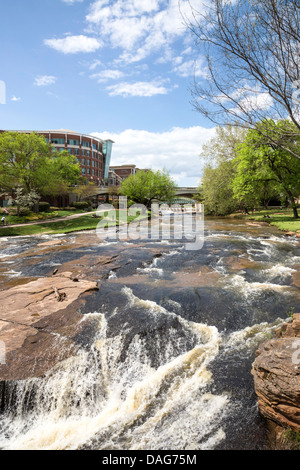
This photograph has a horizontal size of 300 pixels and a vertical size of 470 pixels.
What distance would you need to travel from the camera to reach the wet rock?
3.48 metres

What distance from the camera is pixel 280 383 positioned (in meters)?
3.63

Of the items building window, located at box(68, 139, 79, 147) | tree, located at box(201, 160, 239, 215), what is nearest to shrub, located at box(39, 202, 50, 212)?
tree, located at box(201, 160, 239, 215)

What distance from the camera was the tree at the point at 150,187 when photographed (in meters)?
49.4

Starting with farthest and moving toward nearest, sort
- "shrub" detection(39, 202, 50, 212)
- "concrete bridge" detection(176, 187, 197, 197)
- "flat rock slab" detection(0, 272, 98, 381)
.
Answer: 1. "concrete bridge" detection(176, 187, 197, 197)
2. "shrub" detection(39, 202, 50, 212)
3. "flat rock slab" detection(0, 272, 98, 381)

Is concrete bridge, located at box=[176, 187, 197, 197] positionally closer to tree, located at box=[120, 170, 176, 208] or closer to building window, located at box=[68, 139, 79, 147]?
tree, located at box=[120, 170, 176, 208]

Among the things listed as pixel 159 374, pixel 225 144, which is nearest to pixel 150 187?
pixel 225 144

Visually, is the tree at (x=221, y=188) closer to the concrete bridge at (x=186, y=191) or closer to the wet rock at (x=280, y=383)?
the concrete bridge at (x=186, y=191)

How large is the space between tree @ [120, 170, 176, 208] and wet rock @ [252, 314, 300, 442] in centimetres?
4600

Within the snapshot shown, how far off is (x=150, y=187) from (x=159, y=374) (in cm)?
4601

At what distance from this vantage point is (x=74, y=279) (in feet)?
32.1

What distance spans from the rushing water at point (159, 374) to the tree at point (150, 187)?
4116 cm

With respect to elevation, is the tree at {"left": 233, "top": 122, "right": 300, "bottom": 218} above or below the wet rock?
above

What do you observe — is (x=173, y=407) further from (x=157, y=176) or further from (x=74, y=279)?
(x=157, y=176)

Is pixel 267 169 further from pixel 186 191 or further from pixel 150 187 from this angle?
pixel 186 191
